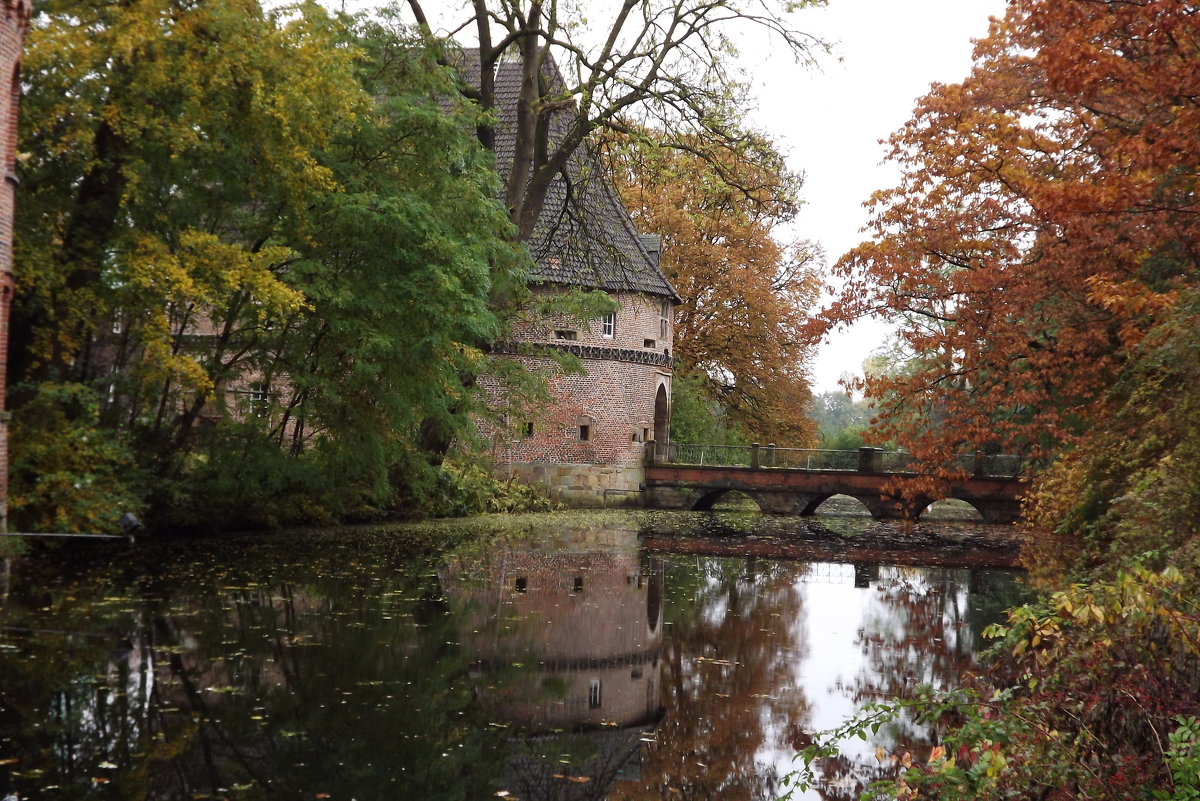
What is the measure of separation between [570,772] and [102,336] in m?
11.8

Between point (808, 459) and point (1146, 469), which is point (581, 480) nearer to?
point (808, 459)

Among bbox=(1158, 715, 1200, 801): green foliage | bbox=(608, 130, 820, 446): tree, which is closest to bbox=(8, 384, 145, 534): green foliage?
bbox=(1158, 715, 1200, 801): green foliage

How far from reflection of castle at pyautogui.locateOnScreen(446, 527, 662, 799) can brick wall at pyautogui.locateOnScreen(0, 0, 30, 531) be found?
17.4ft

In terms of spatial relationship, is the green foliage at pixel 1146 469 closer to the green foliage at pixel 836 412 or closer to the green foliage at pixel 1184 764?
the green foliage at pixel 1184 764

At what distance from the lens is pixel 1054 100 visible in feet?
51.7

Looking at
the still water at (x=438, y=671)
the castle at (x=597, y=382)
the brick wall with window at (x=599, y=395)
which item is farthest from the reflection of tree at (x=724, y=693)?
the brick wall with window at (x=599, y=395)

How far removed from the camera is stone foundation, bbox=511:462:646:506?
3169cm

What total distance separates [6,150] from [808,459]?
24.8 metres

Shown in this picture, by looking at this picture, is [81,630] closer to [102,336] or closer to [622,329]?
[102,336]

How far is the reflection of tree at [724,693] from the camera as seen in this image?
6.16m

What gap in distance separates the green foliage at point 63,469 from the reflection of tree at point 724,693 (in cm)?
722

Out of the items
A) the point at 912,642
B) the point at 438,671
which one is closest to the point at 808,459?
the point at 912,642

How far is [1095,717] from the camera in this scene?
4.93 meters

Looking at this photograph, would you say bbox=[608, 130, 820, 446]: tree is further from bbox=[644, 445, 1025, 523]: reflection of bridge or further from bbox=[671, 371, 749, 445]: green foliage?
bbox=[644, 445, 1025, 523]: reflection of bridge
